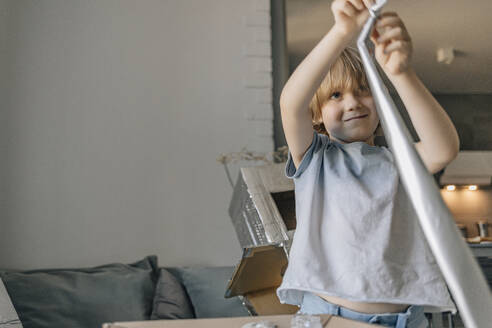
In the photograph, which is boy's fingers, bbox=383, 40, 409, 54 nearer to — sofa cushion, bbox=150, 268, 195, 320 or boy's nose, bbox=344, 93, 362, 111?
boy's nose, bbox=344, 93, 362, 111

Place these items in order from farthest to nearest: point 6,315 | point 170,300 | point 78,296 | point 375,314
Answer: point 170,300 < point 78,296 < point 6,315 < point 375,314

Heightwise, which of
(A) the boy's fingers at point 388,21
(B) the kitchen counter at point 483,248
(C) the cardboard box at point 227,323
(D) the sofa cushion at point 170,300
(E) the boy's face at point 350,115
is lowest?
(D) the sofa cushion at point 170,300

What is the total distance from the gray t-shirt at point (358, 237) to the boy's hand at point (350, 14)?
0.98ft

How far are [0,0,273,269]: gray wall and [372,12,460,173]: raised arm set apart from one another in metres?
1.37

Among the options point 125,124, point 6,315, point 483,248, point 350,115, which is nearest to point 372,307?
point 350,115

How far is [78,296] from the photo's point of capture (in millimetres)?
1450

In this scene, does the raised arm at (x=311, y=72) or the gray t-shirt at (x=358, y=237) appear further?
the gray t-shirt at (x=358, y=237)

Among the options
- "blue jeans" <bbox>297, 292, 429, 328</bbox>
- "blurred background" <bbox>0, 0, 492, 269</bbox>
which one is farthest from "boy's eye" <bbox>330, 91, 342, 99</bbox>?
"blurred background" <bbox>0, 0, 492, 269</bbox>

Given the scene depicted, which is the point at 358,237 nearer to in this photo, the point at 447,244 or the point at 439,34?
the point at 447,244

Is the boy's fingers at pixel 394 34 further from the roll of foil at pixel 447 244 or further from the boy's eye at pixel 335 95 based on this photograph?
the boy's eye at pixel 335 95

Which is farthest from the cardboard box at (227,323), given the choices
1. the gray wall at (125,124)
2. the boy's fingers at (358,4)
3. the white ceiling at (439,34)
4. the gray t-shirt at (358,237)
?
the white ceiling at (439,34)

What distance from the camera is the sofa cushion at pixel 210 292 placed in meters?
1.56

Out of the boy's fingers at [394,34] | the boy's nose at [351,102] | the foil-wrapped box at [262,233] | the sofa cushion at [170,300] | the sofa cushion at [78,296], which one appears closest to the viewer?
the boy's fingers at [394,34]

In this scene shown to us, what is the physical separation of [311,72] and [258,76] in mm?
1520
